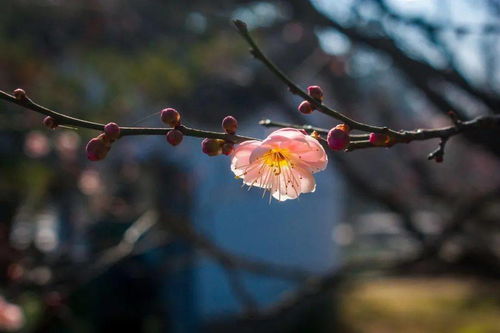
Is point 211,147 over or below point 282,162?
below

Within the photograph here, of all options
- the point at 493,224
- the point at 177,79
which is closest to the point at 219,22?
the point at 177,79

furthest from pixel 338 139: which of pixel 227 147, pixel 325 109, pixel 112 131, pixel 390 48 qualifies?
pixel 390 48

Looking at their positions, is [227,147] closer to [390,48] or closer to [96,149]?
[96,149]

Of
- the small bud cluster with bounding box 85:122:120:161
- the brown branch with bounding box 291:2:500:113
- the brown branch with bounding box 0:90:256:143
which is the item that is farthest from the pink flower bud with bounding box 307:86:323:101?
the brown branch with bounding box 291:2:500:113

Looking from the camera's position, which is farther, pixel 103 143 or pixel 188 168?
pixel 188 168

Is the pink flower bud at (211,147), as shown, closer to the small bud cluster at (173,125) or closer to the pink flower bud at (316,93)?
the small bud cluster at (173,125)

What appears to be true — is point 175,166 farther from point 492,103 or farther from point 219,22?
point 492,103

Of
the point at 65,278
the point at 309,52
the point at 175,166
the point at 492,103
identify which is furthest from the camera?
the point at 175,166
